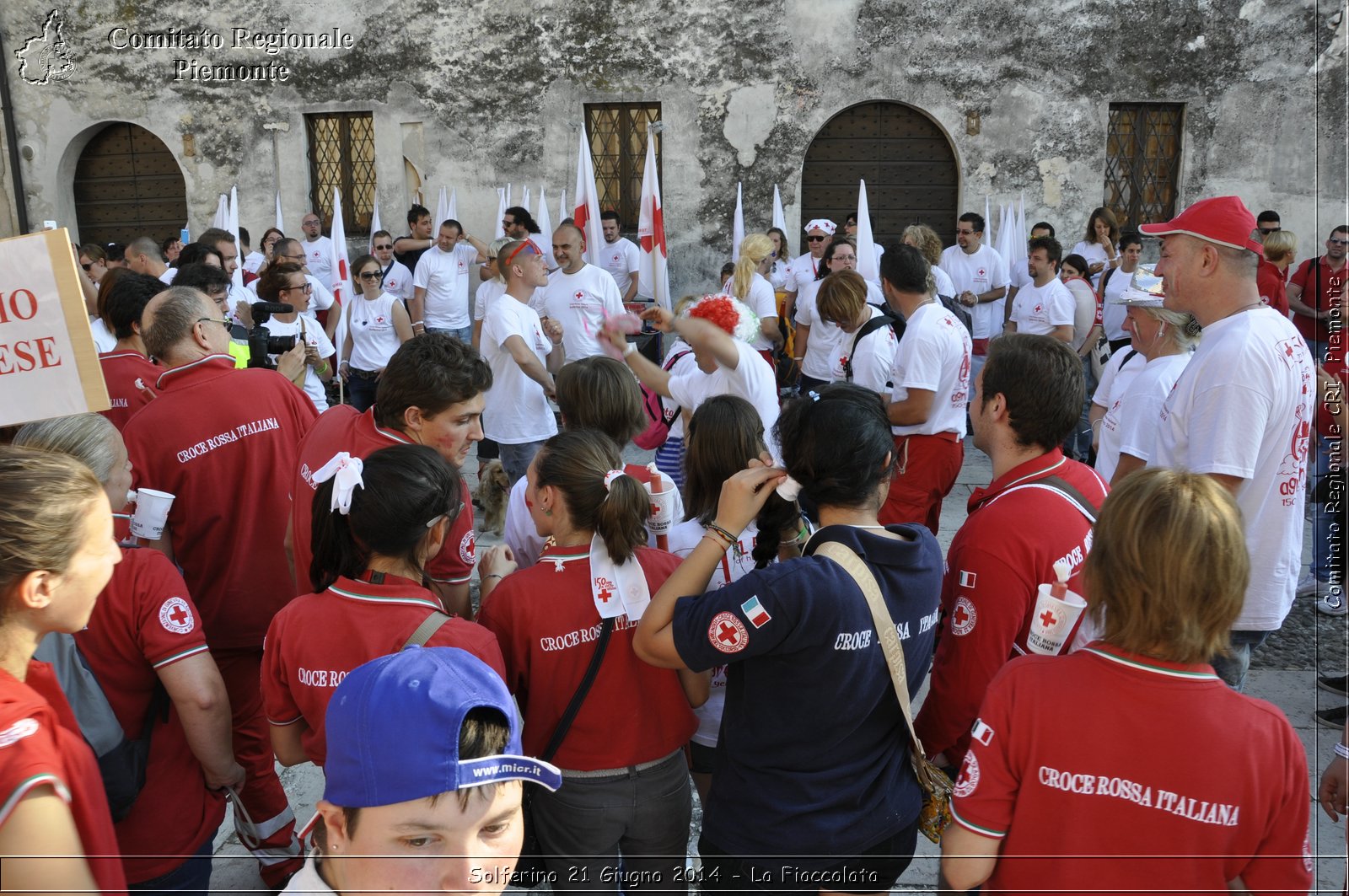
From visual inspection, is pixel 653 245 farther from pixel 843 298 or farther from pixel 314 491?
pixel 314 491

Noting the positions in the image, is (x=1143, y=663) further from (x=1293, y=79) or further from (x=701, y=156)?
(x=1293, y=79)

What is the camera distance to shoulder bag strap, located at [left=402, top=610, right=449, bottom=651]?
219 cm

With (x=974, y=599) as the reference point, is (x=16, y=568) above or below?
above

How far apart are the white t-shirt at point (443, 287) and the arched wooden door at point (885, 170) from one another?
15.4ft

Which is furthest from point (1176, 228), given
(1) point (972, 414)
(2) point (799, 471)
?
(2) point (799, 471)

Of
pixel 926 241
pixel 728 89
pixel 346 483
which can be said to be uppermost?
pixel 728 89

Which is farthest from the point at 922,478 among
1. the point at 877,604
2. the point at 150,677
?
the point at 150,677

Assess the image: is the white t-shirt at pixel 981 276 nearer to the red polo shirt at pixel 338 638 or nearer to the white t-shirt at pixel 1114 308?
the white t-shirt at pixel 1114 308

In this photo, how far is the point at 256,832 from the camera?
2949 millimetres

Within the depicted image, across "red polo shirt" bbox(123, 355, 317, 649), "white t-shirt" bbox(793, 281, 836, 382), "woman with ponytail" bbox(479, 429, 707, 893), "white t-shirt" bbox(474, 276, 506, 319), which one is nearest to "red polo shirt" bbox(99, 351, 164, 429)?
"red polo shirt" bbox(123, 355, 317, 649)

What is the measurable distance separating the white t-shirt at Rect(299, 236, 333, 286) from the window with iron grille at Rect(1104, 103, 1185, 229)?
9.91 m

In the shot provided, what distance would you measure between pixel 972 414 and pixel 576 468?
3.86ft

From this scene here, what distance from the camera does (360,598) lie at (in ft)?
7.44

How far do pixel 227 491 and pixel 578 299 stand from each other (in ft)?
14.7
